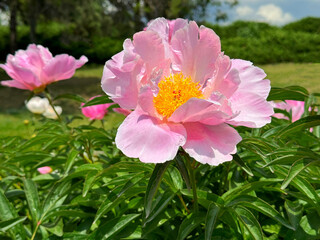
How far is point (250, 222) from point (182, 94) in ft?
0.82

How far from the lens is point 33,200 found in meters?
0.80

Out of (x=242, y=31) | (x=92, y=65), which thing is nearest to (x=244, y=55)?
(x=242, y=31)

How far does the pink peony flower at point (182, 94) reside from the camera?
510 millimetres

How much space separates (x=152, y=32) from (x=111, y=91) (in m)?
0.11

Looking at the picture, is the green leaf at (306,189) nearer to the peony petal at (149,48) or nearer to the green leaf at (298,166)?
the green leaf at (298,166)

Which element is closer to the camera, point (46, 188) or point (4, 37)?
point (46, 188)

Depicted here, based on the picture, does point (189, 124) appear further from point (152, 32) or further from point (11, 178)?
point (11, 178)

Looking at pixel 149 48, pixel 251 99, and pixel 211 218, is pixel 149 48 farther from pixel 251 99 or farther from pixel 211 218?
pixel 211 218

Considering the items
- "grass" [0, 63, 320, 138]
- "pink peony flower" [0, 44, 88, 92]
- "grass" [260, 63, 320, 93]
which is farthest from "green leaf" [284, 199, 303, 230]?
"grass" [260, 63, 320, 93]

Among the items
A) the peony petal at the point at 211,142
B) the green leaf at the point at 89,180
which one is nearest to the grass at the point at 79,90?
the green leaf at the point at 89,180

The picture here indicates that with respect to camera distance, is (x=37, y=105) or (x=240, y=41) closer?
(x=37, y=105)

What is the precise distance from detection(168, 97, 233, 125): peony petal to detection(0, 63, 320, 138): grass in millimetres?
3923

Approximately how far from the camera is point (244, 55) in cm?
1236

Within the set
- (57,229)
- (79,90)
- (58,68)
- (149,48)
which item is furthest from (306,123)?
(79,90)
